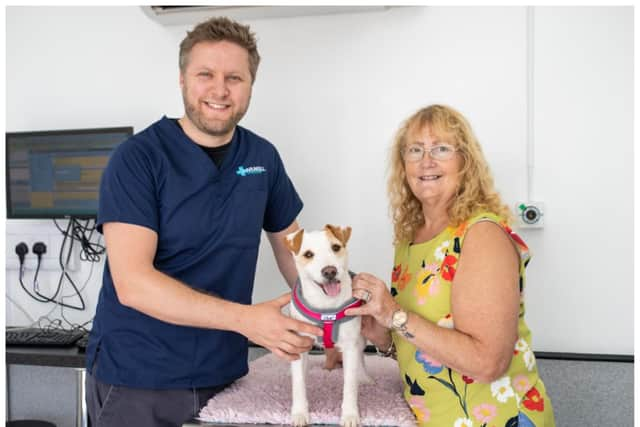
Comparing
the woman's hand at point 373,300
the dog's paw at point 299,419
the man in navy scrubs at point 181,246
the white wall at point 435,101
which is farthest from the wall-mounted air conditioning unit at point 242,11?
the dog's paw at point 299,419

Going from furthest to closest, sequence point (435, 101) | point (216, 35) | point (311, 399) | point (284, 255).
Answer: point (435, 101) < point (284, 255) < point (216, 35) < point (311, 399)

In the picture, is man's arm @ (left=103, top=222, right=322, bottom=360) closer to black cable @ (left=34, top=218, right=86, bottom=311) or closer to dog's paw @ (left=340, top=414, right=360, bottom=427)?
dog's paw @ (left=340, top=414, right=360, bottom=427)

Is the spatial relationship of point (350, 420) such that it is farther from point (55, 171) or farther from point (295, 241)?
point (55, 171)

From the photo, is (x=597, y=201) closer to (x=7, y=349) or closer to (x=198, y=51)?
(x=198, y=51)

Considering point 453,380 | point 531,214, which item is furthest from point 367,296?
point 531,214

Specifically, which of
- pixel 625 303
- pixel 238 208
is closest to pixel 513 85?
pixel 625 303

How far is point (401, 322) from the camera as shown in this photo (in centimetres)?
Result: 121

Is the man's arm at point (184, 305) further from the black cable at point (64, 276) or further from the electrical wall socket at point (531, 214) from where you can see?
the black cable at point (64, 276)

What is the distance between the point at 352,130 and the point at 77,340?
1.43 m

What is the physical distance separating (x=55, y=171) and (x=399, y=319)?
1865 millimetres

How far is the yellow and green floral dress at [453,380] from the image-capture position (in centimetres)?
123

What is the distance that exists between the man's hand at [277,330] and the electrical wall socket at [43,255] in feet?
5.38

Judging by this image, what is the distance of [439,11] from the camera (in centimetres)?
217

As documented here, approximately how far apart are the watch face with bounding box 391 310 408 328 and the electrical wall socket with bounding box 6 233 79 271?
186cm
